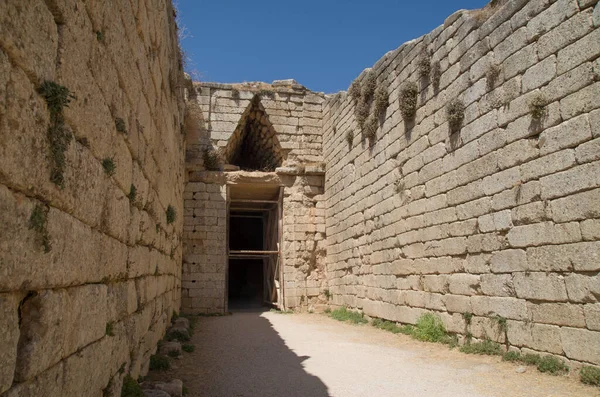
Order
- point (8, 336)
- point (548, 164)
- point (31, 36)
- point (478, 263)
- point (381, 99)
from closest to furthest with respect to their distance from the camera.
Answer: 1. point (8, 336)
2. point (31, 36)
3. point (548, 164)
4. point (478, 263)
5. point (381, 99)

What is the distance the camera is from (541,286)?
5418mm

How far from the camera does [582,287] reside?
16.1ft

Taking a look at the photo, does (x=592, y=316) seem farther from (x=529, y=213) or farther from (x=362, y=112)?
(x=362, y=112)

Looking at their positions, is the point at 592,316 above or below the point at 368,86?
below

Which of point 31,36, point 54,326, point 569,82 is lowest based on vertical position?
point 54,326

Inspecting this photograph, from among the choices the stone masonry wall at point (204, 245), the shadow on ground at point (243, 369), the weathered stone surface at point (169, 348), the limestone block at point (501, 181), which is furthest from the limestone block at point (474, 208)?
the stone masonry wall at point (204, 245)

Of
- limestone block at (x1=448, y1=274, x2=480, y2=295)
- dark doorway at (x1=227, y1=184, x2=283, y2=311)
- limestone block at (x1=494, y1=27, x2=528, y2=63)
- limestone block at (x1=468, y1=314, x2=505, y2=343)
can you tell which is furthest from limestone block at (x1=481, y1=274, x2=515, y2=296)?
dark doorway at (x1=227, y1=184, x2=283, y2=311)

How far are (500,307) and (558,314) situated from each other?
3.04 ft

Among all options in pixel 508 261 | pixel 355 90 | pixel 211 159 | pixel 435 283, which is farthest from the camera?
pixel 211 159

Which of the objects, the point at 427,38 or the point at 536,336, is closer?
the point at 536,336

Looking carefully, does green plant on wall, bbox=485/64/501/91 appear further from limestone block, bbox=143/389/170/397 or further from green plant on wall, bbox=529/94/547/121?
limestone block, bbox=143/389/170/397

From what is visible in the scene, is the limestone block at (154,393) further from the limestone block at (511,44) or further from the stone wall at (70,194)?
the limestone block at (511,44)

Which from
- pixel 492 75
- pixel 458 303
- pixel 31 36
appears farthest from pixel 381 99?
pixel 31 36

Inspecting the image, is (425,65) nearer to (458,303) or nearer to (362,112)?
(362,112)
